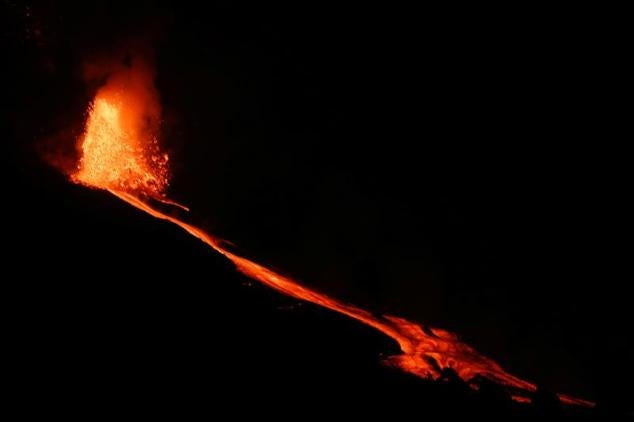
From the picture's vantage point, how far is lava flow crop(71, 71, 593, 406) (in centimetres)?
434

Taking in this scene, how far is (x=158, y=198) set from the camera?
21.3 feet

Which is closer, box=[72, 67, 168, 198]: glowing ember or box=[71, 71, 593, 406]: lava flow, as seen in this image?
box=[71, 71, 593, 406]: lava flow

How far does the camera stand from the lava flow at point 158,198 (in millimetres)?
4344

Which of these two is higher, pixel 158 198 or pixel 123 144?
pixel 123 144

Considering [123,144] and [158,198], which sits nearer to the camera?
[158,198]

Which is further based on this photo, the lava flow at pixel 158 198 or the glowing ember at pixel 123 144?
the glowing ember at pixel 123 144

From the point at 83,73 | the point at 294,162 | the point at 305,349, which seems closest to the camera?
the point at 305,349

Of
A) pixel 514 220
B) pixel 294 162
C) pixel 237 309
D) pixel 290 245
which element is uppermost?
pixel 514 220

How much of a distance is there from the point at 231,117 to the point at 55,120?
5359 millimetres

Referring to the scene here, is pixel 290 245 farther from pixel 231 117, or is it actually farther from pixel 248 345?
pixel 248 345

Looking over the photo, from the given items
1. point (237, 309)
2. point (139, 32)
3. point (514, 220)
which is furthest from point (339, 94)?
point (237, 309)

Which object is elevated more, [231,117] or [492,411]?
[231,117]

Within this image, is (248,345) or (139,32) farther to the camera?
(139,32)

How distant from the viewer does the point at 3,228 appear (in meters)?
3.47
